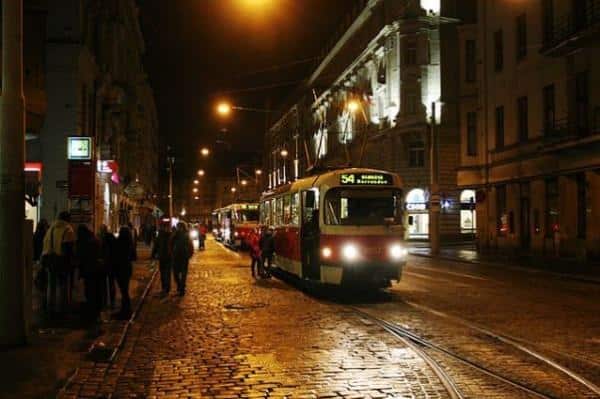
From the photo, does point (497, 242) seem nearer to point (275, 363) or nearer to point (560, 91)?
point (560, 91)

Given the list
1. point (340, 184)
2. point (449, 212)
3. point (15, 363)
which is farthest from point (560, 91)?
point (15, 363)

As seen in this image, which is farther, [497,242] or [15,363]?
[497,242]

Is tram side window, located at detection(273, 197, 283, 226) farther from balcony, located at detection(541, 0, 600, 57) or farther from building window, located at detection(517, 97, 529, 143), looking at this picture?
building window, located at detection(517, 97, 529, 143)

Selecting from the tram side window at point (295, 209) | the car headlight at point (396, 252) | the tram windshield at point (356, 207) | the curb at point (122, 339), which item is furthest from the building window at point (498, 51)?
the curb at point (122, 339)

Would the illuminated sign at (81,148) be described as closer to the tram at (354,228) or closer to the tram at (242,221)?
the tram at (354,228)

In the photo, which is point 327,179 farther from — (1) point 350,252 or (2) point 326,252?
(1) point 350,252

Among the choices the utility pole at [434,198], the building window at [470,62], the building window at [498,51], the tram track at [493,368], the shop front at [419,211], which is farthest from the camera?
the shop front at [419,211]

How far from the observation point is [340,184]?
Answer: 18.1 meters

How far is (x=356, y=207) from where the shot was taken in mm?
18141

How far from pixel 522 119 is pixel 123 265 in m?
27.1

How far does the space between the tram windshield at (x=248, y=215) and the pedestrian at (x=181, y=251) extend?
1038 inches

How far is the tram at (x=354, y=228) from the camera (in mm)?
17562

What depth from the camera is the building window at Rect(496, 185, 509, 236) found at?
3769 cm

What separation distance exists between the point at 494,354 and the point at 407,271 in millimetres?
16232
